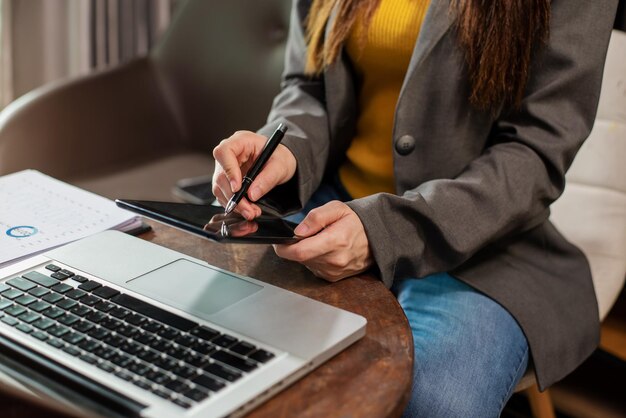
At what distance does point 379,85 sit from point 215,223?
455mm

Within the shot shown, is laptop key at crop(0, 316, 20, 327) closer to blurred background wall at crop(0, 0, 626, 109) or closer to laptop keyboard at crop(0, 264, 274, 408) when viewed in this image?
laptop keyboard at crop(0, 264, 274, 408)

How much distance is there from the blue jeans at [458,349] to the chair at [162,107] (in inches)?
29.0

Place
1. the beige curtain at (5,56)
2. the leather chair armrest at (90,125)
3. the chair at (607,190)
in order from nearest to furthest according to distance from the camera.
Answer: the chair at (607,190) → the leather chair armrest at (90,125) → the beige curtain at (5,56)

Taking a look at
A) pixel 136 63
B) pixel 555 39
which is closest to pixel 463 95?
pixel 555 39

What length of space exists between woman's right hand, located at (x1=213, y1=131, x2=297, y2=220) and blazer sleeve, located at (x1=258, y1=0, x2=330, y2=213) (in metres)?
0.02

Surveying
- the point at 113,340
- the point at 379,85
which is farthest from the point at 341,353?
the point at 379,85

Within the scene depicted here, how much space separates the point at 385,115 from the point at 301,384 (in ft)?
1.86

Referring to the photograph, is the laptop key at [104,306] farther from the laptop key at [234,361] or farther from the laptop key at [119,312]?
the laptop key at [234,361]

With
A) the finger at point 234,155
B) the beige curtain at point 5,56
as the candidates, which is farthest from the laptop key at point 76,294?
the beige curtain at point 5,56

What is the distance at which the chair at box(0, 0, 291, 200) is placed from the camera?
158 cm

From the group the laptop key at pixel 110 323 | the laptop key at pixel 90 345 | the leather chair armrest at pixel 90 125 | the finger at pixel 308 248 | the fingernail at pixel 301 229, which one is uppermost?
the fingernail at pixel 301 229

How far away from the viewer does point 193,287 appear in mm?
767

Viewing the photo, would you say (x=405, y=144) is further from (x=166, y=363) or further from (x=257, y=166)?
(x=166, y=363)

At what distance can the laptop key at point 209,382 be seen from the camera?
0.59 meters
